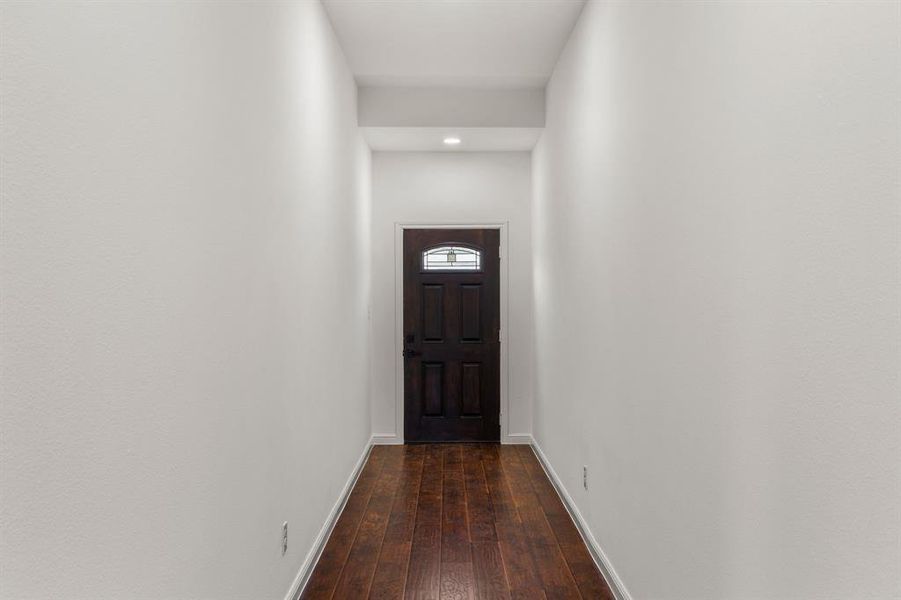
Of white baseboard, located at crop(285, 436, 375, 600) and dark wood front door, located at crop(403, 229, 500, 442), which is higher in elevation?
dark wood front door, located at crop(403, 229, 500, 442)

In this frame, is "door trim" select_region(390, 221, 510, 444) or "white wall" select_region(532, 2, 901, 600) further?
"door trim" select_region(390, 221, 510, 444)

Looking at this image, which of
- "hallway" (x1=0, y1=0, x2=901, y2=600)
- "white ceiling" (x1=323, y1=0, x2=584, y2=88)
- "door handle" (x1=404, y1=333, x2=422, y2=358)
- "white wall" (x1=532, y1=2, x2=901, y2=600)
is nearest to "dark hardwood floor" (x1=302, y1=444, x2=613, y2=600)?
"hallway" (x1=0, y1=0, x2=901, y2=600)

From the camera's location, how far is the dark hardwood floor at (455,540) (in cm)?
265

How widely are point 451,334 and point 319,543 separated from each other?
2663 mm

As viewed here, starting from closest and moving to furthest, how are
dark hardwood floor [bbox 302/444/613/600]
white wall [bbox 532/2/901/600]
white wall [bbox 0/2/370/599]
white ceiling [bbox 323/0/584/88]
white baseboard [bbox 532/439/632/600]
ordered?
white wall [bbox 0/2/370/599] < white wall [bbox 532/2/901/600] < white baseboard [bbox 532/439/632/600] < dark hardwood floor [bbox 302/444/613/600] < white ceiling [bbox 323/0/584/88]

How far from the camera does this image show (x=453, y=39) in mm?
3648

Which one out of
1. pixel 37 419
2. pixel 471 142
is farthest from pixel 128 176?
pixel 471 142

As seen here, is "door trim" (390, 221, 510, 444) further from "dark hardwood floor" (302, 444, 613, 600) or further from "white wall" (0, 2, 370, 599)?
"white wall" (0, 2, 370, 599)

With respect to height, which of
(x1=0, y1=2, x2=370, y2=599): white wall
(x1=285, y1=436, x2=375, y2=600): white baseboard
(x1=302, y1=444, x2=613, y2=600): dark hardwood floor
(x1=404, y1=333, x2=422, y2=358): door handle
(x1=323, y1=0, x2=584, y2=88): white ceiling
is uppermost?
(x1=323, y1=0, x2=584, y2=88): white ceiling

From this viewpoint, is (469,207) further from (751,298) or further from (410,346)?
(751,298)

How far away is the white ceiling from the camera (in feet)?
10.6

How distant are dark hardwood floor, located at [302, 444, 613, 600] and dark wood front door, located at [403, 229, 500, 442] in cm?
72

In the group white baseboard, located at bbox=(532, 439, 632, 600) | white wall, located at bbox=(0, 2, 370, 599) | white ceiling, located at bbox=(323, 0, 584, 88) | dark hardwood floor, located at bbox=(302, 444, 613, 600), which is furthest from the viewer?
white ceiling, located at bbox=(323, 0, 584, 88)

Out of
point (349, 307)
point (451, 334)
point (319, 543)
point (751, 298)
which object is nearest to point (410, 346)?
point (451, 334)
